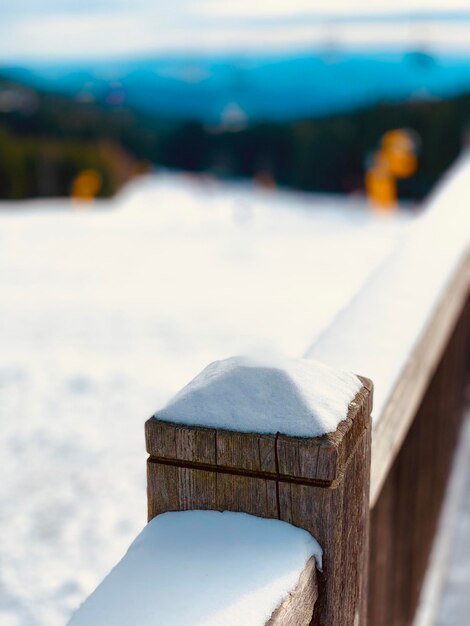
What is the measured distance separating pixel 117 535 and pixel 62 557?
0.20 meters

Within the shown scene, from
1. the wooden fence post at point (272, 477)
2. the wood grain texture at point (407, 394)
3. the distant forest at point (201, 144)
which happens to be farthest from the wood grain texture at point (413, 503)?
the distant forest at point (201, 144)

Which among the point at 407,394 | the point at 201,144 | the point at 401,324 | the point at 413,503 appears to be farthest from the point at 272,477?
the point at 201,144

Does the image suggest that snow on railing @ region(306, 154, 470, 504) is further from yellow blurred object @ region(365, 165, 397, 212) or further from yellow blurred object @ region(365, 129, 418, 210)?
yellow blurred object @ region(365, 165, 397, 212)

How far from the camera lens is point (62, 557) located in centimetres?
255

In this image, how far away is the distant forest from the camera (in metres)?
23.4

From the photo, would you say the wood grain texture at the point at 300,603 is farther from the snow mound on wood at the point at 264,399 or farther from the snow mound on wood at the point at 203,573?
the snow mound on wood at the point at 264,399

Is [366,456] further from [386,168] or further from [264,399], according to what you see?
[386,168]

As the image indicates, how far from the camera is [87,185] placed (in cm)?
2197

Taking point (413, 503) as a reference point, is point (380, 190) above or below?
below

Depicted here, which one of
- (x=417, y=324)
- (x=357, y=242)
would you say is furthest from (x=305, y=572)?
(x=357, y=242)

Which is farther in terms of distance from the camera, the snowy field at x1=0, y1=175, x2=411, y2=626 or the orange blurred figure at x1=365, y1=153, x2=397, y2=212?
the orange blurred figure at x1=365, y1=153, x2=397, y2=212

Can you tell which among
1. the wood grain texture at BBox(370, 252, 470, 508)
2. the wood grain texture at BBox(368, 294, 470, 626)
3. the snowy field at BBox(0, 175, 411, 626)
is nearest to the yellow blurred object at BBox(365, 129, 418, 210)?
the snowy field at BBox(0, 175, 411, 626)

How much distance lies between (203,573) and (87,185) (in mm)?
21821

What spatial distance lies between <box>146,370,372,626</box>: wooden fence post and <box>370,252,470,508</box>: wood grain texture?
29cm
